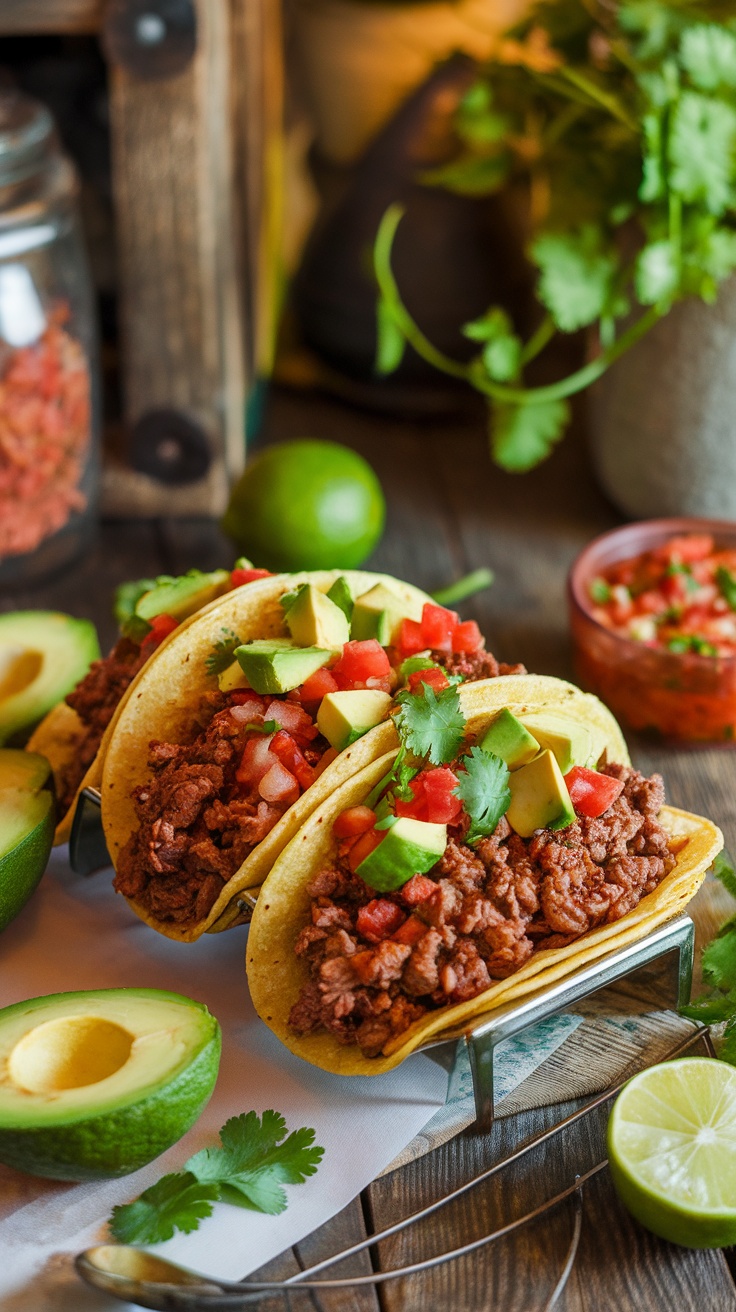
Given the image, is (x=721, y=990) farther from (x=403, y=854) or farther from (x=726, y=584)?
(x=726, y=584)

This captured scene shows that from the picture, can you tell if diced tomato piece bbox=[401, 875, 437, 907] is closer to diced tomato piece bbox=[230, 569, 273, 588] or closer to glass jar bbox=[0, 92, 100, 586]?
diced tomato piece bbox=[230, 569, 273, 588]

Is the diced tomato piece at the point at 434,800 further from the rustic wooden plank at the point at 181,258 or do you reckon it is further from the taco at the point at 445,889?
the rustic wooden plank at the point at 181,258

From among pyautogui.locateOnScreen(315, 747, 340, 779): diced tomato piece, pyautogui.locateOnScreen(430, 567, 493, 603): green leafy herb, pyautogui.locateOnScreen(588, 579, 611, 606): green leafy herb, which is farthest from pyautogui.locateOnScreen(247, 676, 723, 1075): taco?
pyautogui.locateOnScreen(430, 567, 493, 603): green leafy herb

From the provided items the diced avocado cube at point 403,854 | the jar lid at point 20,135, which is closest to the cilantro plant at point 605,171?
the jar lid at point 20,135

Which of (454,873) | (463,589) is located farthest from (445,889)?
(463,589)

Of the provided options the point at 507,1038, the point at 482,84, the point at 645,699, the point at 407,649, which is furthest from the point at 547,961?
the point at 482,84
